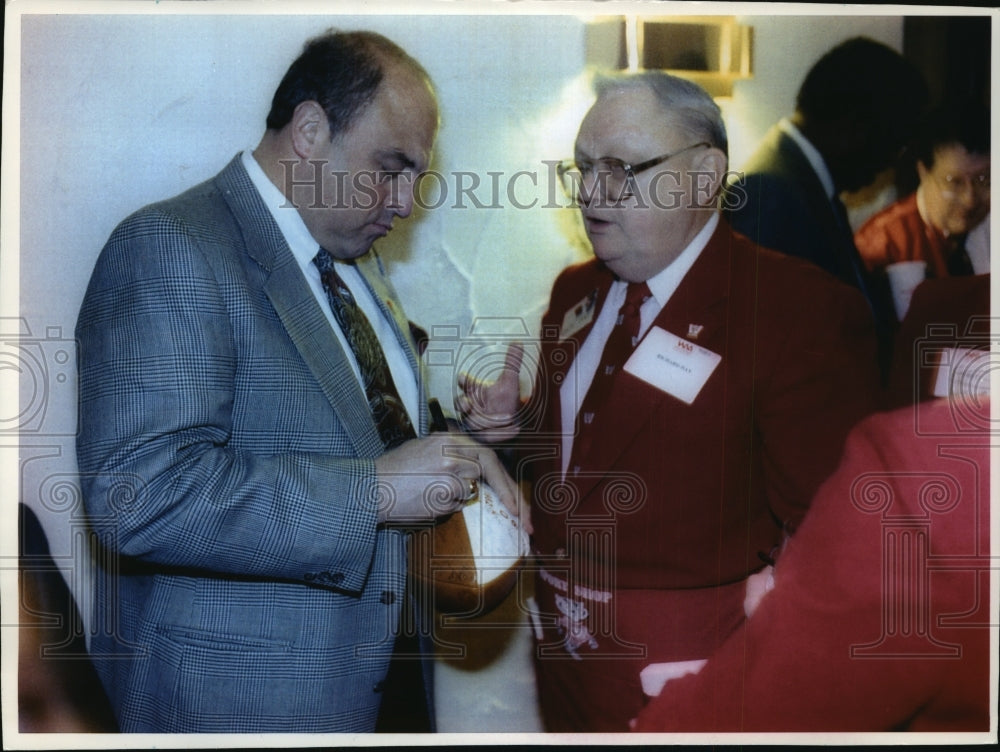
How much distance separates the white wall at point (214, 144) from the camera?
7.74ft

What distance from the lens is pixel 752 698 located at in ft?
8.14

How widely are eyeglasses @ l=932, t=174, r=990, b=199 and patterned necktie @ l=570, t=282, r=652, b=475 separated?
78 centimetres

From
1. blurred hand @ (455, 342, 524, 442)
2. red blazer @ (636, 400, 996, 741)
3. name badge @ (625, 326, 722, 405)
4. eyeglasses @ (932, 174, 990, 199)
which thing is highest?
eyeglasses @ (932, 174, 990, 199)

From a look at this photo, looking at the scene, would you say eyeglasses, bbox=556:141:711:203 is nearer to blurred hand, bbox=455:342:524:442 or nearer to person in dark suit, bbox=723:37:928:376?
person in dark suit, bbox=723:37:928:376

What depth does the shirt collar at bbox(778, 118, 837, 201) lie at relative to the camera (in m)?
2.42

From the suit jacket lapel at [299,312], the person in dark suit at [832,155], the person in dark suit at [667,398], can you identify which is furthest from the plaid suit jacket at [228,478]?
the person in dark suit at [832,155]

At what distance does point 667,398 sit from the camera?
2.38 metres

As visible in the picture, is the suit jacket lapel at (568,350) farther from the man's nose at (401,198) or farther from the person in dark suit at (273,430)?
the man's nose at (401,198)

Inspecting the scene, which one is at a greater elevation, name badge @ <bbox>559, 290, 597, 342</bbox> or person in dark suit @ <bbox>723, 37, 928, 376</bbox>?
person in dark suit @ <bbox>723, 37, 928, 376</bbox>

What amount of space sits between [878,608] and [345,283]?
4.92ft

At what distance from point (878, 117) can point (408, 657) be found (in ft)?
5.55

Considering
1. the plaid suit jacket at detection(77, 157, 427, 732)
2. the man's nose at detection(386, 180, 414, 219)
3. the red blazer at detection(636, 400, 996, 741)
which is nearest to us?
the plaid suit jacket at detection(77, 157, 427, 732)

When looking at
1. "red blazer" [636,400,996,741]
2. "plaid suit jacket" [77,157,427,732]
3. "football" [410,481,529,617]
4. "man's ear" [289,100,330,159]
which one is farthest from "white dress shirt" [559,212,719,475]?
"man's ear" [289,100,330,159]

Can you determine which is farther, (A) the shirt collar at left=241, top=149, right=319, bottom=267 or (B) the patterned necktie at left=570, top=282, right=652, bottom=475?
(B) the patterned necktie at left=570, top=282, right=652, bottom=475
